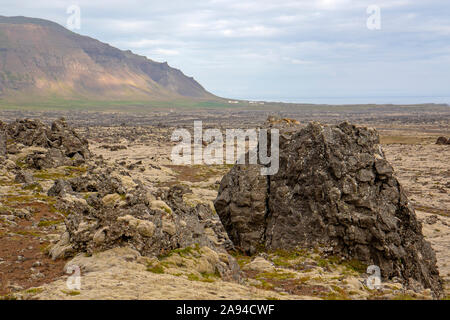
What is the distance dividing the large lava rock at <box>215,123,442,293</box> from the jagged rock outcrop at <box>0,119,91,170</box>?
43.2 metres

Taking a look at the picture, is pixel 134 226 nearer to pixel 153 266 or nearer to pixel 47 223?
pixel 153 266

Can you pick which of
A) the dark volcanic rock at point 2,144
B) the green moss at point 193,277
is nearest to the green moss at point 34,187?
the dark volcanic rock at point 2,144

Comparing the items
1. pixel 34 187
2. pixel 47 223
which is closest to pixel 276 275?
pixel 47 223

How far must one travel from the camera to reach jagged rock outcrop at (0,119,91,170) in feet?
221

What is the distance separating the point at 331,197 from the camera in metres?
30.2

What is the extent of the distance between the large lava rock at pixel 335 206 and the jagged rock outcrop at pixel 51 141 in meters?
43.2

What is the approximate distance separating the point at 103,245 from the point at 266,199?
15261 mm

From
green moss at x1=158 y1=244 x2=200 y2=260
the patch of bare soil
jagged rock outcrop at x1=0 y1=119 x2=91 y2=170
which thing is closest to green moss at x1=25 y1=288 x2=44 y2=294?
the patch of bare soil

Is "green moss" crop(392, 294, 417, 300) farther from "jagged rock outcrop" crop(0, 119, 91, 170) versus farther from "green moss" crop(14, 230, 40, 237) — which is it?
"jagged rock outcrop" crop(0, 119, 91, 170)

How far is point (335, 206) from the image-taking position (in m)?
30.1

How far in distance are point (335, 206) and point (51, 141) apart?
57.6 m

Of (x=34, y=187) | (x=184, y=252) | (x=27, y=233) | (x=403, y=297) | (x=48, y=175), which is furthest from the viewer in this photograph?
(x=48, y=175)

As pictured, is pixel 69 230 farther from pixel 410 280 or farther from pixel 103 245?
pixel 410 280

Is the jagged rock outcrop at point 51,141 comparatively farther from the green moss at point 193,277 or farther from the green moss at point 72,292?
the green moss at point 72,292
